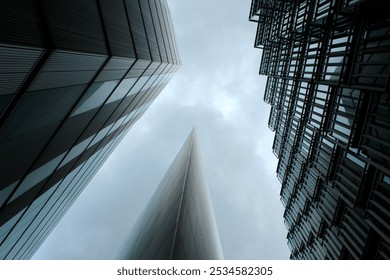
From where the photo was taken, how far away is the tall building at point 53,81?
25.7 ft

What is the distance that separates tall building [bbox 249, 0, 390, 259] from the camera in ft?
54.3

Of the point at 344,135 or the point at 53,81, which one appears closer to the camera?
the point at 53,81

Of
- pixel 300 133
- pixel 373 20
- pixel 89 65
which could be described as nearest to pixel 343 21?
pixel 373 20

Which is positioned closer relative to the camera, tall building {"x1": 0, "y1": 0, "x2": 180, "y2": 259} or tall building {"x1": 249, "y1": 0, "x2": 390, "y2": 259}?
Result: tall building {"x1": 0, "y1": 0, "x2": 180, "y2": 259}

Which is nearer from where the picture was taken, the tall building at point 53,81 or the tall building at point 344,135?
the tall building at point 53,81

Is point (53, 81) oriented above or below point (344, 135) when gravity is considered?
above

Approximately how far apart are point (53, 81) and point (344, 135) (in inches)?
767

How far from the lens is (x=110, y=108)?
58.9 feet

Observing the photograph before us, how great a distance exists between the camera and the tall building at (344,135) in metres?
16.5

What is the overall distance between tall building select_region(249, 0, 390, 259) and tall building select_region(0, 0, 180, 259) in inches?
554

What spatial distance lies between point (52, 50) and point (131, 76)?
868 centimetres

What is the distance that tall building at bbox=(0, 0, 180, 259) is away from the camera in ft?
25.7

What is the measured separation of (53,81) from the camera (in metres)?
9.56

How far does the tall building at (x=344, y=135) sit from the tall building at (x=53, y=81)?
14.1 metres
